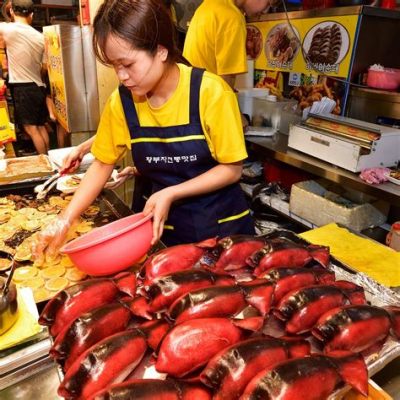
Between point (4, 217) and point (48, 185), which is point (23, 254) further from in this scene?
point (48, 185)

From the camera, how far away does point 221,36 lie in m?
3.27

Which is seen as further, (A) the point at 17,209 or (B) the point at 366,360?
(A) the point at 17,209

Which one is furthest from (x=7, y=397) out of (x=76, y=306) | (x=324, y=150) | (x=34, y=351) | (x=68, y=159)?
(x=324, y=150)

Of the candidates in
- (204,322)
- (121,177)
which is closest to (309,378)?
(204,322)

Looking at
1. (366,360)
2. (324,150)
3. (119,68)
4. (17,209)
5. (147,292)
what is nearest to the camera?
(366,360)

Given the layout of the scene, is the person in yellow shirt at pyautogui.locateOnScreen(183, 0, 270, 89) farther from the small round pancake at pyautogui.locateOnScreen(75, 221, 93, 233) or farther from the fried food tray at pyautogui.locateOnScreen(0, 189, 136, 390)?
the fried food tray at pyautogui.locateOnScreen(0, 189, 136, 390)

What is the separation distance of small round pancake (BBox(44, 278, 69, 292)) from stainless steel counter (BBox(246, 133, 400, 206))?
2.23 metres

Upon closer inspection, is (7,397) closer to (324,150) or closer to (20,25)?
(324,150)

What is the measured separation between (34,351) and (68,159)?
63.7 inches

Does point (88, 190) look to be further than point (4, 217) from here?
No

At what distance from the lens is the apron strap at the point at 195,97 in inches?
69.5

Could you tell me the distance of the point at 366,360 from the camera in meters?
1.02

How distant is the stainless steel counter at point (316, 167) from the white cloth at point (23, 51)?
3.80 meters

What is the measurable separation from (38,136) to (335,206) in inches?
204
